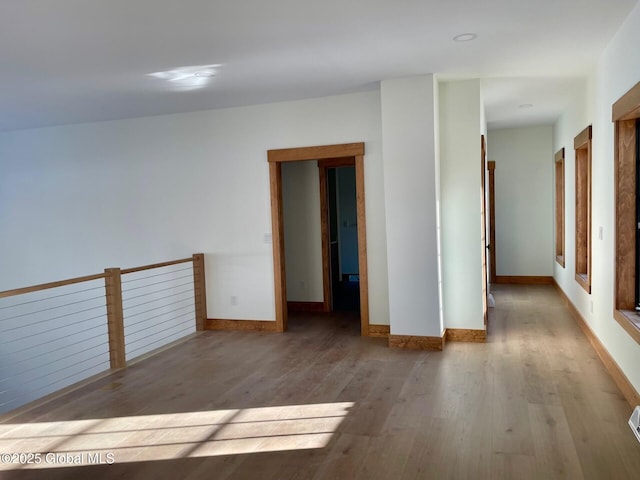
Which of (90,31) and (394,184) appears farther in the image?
(394,184)

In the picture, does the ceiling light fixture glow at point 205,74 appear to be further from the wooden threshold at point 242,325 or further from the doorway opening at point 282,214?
the wooden threshold at point 242,325

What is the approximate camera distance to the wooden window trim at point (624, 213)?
11.5 feet

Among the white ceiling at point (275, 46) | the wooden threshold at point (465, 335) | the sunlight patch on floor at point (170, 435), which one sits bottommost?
the sunlight patch on floor at point (170, 435)

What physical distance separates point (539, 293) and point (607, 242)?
12.5ft

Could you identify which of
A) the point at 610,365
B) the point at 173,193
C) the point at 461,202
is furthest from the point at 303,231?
the point at 610,365

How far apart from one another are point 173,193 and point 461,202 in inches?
130

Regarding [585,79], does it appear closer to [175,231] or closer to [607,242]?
[607,242]

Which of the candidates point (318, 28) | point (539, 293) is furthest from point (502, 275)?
point (318, 28)

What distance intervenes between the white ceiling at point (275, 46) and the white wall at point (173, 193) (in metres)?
0.44

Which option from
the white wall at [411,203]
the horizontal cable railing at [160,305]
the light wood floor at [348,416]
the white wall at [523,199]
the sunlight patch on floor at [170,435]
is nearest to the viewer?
the light wood floor at [348,416]

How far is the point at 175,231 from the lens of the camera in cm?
606

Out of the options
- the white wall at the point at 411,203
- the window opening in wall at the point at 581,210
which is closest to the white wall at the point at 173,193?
the white wall at the point at 411,203

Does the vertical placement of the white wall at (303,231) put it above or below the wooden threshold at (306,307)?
above

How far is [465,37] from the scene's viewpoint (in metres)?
3.51
